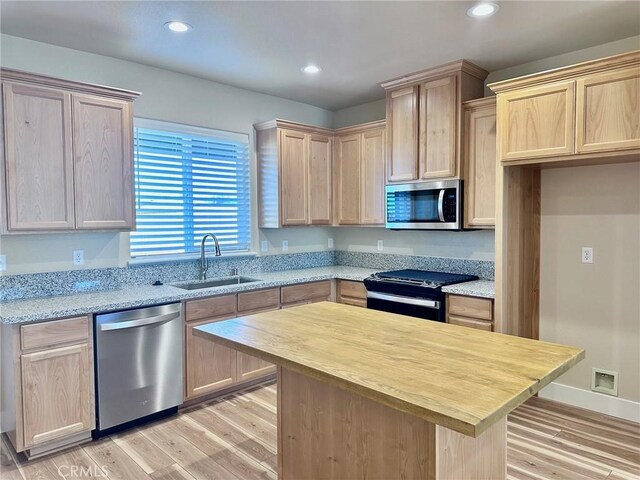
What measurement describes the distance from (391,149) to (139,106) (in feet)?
7.16

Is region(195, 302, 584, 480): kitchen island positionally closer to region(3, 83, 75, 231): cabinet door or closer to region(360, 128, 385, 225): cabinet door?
region(3, 83, 75, 231): cabinet door

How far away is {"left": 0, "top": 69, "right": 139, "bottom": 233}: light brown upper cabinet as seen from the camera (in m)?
2.63

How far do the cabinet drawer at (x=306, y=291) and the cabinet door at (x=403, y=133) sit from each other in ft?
3.90

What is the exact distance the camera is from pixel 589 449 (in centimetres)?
265

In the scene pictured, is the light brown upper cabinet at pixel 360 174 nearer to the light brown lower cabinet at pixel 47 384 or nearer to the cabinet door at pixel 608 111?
the cabinet door at pixel 608 111

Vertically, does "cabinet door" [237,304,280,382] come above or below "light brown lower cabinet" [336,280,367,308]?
below

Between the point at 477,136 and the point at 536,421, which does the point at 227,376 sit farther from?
the point at 477,136

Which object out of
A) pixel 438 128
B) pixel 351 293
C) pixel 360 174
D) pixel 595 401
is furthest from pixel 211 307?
pixel 595 401

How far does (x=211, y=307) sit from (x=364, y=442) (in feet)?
6.34

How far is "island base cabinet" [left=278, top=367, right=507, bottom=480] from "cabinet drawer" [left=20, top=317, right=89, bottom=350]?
1.42 m

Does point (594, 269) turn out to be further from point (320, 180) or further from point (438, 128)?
point (320, 180)

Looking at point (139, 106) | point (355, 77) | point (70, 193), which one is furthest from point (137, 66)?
point (355, 77)

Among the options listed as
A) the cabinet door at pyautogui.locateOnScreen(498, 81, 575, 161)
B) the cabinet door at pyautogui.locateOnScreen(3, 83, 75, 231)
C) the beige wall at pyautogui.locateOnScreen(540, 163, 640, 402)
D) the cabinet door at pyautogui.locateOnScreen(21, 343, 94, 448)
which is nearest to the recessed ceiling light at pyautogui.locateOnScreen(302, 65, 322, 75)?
the cabinet door at pyautogui.locateOnScreen(498, 81, 575, 161)

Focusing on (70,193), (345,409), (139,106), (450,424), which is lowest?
(345,409)
